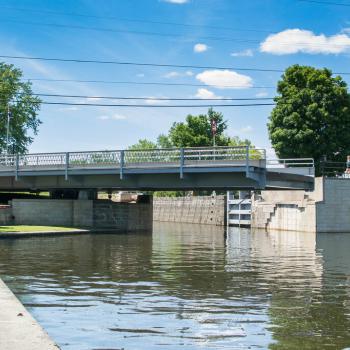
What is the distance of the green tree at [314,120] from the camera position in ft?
210

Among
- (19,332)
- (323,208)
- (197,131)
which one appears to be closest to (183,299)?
(19,332)

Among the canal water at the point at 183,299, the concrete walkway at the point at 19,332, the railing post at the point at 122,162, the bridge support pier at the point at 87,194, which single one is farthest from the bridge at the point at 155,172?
the concrete walkway at the point at 19,332

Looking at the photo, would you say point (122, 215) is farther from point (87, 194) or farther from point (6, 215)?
point (6, 215)

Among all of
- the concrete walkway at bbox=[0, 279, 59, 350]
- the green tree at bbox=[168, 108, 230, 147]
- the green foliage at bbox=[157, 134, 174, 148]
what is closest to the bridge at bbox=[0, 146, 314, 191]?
the concrete walkway at bbox=[0, 279, 59, 350]

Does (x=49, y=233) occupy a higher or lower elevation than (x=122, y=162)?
lower

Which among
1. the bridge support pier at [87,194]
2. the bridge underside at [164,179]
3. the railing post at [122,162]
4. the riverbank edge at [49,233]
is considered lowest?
the riverbank edge at [49,233]

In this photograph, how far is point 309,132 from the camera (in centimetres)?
6322

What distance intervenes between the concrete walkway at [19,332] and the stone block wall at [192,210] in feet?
215

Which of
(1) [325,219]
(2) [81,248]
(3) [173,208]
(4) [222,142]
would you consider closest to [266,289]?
(2) [81,248]

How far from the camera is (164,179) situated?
43.9 metres

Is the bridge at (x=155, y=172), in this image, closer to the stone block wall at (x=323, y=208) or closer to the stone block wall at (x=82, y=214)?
the stone block wall at (x=82, y=214)

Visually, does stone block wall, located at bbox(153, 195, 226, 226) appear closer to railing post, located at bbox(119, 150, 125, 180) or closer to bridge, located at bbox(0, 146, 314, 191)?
bridge, located at bbox(0, 146, 314, 191)

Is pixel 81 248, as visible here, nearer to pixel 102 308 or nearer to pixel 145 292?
pixel 145 292

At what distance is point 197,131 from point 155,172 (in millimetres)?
57917
